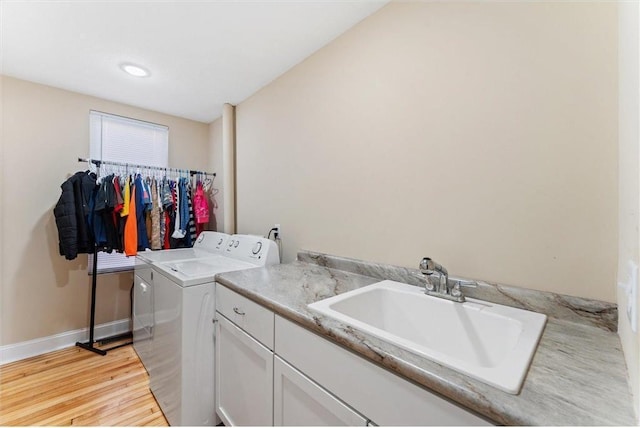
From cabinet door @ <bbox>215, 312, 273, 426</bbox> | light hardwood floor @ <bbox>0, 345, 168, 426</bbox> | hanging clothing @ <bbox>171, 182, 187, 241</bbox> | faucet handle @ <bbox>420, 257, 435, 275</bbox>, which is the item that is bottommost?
light hardwood floor @ <bbox>0, 345, 168, 426</bbox>

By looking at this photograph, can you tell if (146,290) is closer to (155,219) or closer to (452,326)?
(155,219)

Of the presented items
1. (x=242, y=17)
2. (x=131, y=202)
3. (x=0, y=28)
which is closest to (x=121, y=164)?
(x=131, y=202)

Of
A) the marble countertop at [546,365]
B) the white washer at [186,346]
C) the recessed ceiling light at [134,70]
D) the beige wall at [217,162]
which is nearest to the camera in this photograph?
the marble countertop at [546,365]

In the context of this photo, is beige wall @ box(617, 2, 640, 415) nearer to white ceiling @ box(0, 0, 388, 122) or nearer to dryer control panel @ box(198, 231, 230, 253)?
white ceiling @ box(0, 0, 388, 122)

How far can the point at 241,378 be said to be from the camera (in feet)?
4.20

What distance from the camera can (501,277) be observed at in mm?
1050

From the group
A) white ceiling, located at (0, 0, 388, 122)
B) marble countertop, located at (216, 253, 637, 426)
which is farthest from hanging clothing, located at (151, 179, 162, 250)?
marble countertop, located at (216, 253, 637, 426)

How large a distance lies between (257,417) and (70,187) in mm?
2330

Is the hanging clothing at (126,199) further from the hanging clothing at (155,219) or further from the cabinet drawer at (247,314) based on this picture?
the cabinet drawer at (247,314)

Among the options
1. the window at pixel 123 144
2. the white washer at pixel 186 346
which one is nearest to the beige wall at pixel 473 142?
the white washer at pixel 186 346

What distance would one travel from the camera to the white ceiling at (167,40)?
145cm

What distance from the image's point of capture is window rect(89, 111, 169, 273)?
2.57m

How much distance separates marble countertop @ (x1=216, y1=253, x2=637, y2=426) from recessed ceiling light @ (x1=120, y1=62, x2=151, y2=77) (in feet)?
6.50

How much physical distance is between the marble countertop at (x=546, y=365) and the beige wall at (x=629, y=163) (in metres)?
0.04
